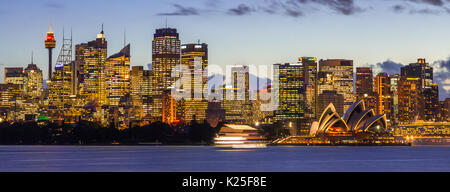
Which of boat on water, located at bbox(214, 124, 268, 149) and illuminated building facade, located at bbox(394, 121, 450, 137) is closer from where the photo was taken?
boat on water, located at bbox(214, 124, 268, 149)

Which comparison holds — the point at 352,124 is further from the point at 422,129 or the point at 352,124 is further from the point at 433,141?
the point at 433,141

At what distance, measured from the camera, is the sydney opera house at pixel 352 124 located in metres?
161

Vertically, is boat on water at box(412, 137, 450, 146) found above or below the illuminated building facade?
below

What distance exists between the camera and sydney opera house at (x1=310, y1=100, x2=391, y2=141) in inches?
6353

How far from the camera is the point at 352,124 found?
163500 mm

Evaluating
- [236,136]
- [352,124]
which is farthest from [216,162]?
[352,124]

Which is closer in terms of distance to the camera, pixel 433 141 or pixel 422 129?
pixel 433 141

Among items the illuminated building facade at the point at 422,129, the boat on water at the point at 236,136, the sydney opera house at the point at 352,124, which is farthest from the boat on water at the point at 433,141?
the boat on water at the point at 236,136

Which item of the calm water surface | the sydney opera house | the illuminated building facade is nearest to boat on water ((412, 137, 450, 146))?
the illuminated building facade

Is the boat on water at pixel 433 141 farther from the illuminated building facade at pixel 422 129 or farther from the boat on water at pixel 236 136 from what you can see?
the boat on water at pixel 236 136

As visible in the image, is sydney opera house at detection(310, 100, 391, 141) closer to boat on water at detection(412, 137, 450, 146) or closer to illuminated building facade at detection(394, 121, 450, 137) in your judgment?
illuminated building facade at detection(394, 121, 450, 137)

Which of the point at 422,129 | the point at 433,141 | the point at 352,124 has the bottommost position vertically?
the point at 433,141
